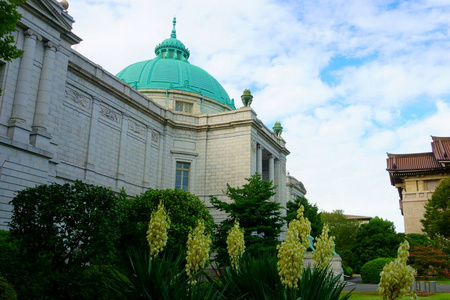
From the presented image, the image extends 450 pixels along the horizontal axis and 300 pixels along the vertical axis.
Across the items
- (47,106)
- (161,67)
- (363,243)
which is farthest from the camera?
(161,67)

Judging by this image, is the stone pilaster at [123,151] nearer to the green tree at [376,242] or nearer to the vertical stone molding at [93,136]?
the vertical stone molding at [93,136]

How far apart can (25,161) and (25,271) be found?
8992 mm

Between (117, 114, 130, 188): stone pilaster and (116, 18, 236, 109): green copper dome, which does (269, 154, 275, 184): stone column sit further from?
(117, 114, 130, 188): stone pilaster

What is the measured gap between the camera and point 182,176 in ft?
116

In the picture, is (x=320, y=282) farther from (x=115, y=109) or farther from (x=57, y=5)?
(x=115, y=109)

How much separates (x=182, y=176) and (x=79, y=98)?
497 inches

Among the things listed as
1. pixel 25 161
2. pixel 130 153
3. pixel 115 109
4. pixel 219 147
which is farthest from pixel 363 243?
pixel 25 161

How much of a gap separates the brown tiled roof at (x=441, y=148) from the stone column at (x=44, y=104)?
4090cm

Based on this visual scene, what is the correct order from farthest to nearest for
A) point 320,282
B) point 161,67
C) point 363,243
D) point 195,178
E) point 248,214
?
point 161,67 → point 363,243 → point 195,178 → point 248,214 → point 320,282

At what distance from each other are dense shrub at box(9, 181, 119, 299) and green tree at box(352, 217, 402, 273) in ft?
105

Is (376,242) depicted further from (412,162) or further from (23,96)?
(23,96)

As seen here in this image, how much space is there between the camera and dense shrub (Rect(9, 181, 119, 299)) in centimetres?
1044

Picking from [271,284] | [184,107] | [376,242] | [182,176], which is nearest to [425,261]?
[376,242]

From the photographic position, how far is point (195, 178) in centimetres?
3538
